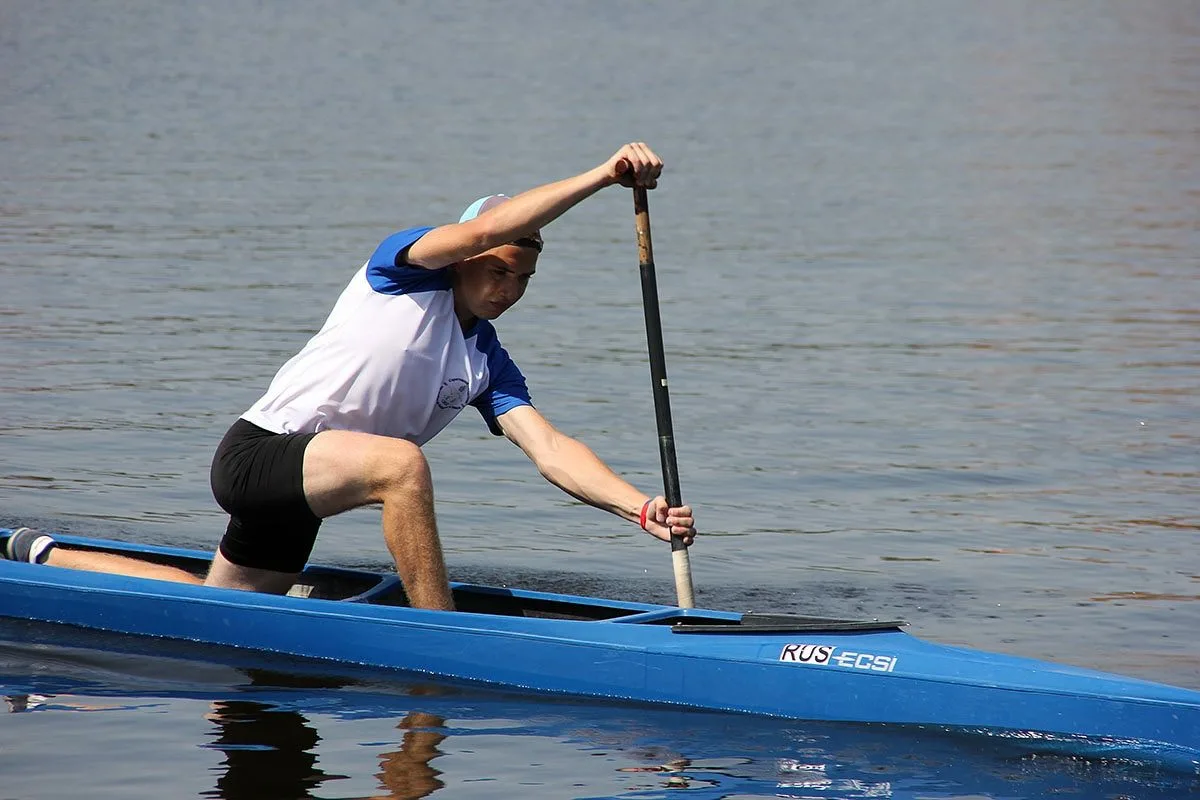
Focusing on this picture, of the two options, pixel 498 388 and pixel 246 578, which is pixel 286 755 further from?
pixel 498 388

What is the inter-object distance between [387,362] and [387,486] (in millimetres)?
438

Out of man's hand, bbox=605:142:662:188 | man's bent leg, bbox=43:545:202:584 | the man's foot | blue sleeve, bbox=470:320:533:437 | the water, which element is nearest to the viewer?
man's hand, bbox=605:142:662:188

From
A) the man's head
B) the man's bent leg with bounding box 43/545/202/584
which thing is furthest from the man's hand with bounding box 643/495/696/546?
the man's bent leg with bounding box 43/545/202/584

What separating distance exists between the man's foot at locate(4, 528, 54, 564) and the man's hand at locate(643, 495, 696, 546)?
2729mm

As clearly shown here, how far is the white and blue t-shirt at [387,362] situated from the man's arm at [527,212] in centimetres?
15

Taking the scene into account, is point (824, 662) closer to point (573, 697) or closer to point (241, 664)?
point (573, 697)

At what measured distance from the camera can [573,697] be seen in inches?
272

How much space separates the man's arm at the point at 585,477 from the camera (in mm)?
6957

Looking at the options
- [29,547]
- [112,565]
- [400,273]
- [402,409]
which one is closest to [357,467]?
[402,409]

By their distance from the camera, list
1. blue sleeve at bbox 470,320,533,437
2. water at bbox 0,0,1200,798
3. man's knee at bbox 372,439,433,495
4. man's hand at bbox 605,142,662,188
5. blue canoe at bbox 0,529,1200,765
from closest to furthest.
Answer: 1. blue canoe at bbox 0,529,1200,765
2. man's hand at bbox 605,142,662,188
3. man's knee at bbox 372,439,433,495
4. water at bbox 0,0,1200,798
5. blue sleeve at bbox 470,320,533,437

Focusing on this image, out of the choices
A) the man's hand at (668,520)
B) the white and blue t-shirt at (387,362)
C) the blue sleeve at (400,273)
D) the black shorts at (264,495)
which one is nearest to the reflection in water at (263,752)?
the black shorts at (264,495)

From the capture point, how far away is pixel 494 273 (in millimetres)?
6844

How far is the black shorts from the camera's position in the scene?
6.98 m

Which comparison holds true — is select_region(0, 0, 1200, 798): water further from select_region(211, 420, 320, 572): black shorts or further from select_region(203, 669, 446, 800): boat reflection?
select_region(211, 420, 320, 572): black shorts
